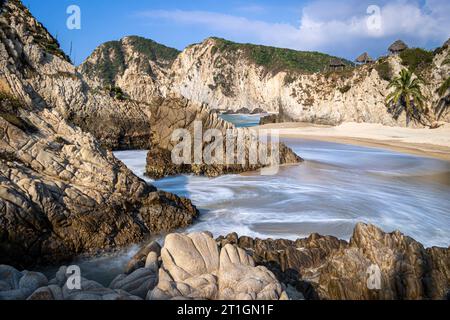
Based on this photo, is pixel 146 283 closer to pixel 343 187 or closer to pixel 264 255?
pixel 264 255

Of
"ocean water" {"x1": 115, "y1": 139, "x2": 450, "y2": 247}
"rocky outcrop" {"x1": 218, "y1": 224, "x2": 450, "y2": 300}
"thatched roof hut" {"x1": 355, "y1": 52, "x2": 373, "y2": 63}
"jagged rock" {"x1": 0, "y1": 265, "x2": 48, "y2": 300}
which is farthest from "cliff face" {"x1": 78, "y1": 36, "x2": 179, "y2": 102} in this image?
"jagged rock" {"x1": 0, "y1": 265, "x2": 48, "y2": 300}

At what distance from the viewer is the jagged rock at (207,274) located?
16.7 ft

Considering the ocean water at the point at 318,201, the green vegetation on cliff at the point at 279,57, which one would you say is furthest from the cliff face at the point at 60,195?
the green vegetation on cliff at the point at 279,57

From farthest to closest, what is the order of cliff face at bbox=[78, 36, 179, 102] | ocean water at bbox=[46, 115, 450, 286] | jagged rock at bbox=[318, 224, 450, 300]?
cliff face at bbox=[78, 36, 179, 102] < ocean water at bbox=[46, 115, 450, 286] < jagged rock at bbox=[318, 224, 450, 300]

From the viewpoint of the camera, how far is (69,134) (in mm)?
10289

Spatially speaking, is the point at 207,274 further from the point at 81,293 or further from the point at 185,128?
the point at 185,128

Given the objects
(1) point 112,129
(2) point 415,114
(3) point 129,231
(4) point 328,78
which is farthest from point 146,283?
(4) point 328,78

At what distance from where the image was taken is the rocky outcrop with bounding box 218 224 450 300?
5.98 m

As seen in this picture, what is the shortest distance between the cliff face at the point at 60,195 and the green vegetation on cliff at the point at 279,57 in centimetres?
8220

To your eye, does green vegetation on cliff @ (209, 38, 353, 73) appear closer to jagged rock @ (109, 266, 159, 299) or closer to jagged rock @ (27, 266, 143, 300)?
jagged rock @ (109, 266, 159, 299)

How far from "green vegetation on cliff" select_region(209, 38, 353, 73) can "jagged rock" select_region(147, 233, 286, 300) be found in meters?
85.8

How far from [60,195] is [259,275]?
513 centimetres

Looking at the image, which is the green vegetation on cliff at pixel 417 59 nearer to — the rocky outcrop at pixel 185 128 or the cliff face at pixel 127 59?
the rocky outcrop at pixel 185 128

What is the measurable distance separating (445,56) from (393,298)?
38456 mm
